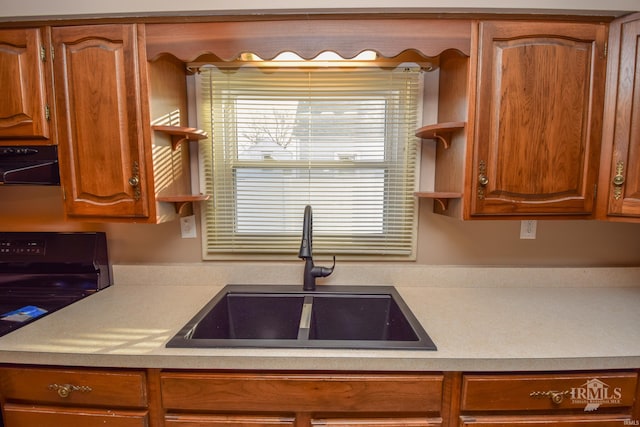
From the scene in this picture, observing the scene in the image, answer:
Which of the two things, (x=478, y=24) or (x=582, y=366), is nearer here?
(x=582, y=366)

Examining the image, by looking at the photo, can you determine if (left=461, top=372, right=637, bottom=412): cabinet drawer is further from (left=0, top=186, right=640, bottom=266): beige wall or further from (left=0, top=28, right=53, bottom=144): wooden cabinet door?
(left=0, top=28, right=53, bottom=144): wooden cabinet door

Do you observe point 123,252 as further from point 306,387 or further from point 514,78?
point 514,78

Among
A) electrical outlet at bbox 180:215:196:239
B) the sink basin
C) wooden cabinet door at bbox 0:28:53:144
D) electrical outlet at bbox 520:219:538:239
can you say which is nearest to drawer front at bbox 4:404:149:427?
the sink basin

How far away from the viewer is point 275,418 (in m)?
0.98

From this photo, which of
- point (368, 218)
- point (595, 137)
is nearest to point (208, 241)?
point (368, 218)

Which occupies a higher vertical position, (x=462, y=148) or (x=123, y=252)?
(x=462, y=148)

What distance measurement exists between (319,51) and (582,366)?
54.7 inches

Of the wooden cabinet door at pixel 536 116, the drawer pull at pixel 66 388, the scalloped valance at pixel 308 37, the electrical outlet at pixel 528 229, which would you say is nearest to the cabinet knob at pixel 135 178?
the scalloped valance at pixel 308 37

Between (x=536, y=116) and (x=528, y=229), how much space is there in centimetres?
63

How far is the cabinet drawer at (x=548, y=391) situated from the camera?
0.95 metres

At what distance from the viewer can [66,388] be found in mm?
965

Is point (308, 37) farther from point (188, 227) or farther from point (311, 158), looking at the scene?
point (188, 227)

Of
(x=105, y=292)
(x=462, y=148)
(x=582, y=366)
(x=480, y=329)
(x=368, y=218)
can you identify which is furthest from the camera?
(x=368, y=218)

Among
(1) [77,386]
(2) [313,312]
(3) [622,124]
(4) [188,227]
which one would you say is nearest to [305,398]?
(2) [313,312]
